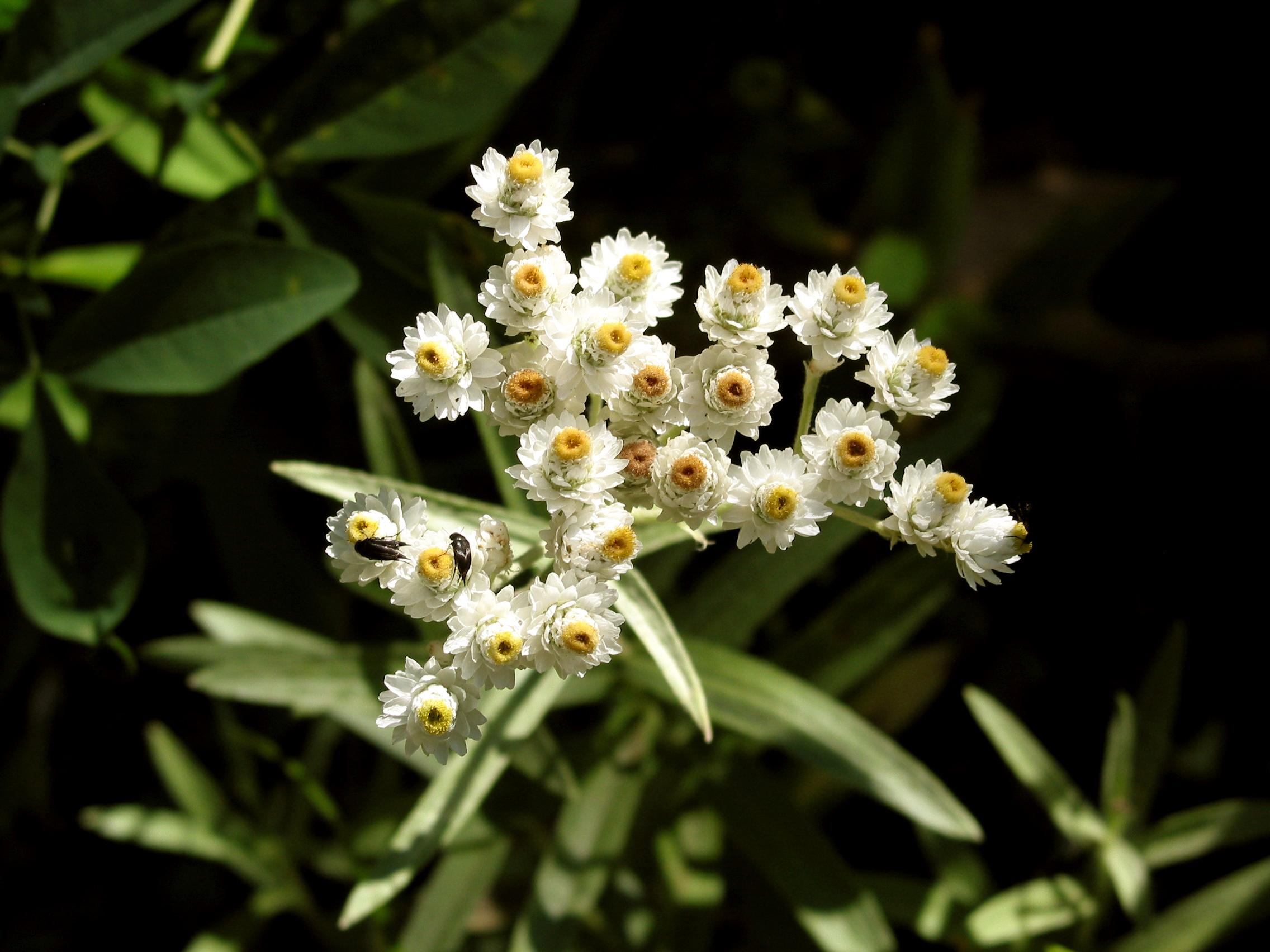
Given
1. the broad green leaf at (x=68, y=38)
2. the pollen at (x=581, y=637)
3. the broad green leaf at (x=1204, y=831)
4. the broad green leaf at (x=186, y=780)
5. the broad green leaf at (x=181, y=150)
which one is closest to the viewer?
the pollen at (x=581, y=637)

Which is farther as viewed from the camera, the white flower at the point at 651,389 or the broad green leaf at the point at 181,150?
the broad green leaf at the point at 181,150

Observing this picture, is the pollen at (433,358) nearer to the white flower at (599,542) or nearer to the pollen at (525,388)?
the pollen at (525,388)

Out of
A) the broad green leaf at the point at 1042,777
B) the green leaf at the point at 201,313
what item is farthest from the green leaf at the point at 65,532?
the broad green leaf at the point at 1042,777

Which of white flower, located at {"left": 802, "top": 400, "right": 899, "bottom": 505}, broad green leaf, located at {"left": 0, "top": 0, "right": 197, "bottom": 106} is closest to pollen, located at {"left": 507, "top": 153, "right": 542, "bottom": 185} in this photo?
white flower, located at {"left": 802, "top": 400, "right": 899, "bottom": 505}

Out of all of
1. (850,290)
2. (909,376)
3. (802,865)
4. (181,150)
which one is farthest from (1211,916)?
(181,150)

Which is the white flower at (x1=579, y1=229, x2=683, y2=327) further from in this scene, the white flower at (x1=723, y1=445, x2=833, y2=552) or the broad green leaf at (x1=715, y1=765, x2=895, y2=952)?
the broad green leaf at (x1=715, y1=765, x2=895, y2=952)

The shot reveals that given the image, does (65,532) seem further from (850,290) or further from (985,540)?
(985,540)

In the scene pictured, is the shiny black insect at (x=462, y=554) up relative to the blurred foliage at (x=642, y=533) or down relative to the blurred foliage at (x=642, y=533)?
down
